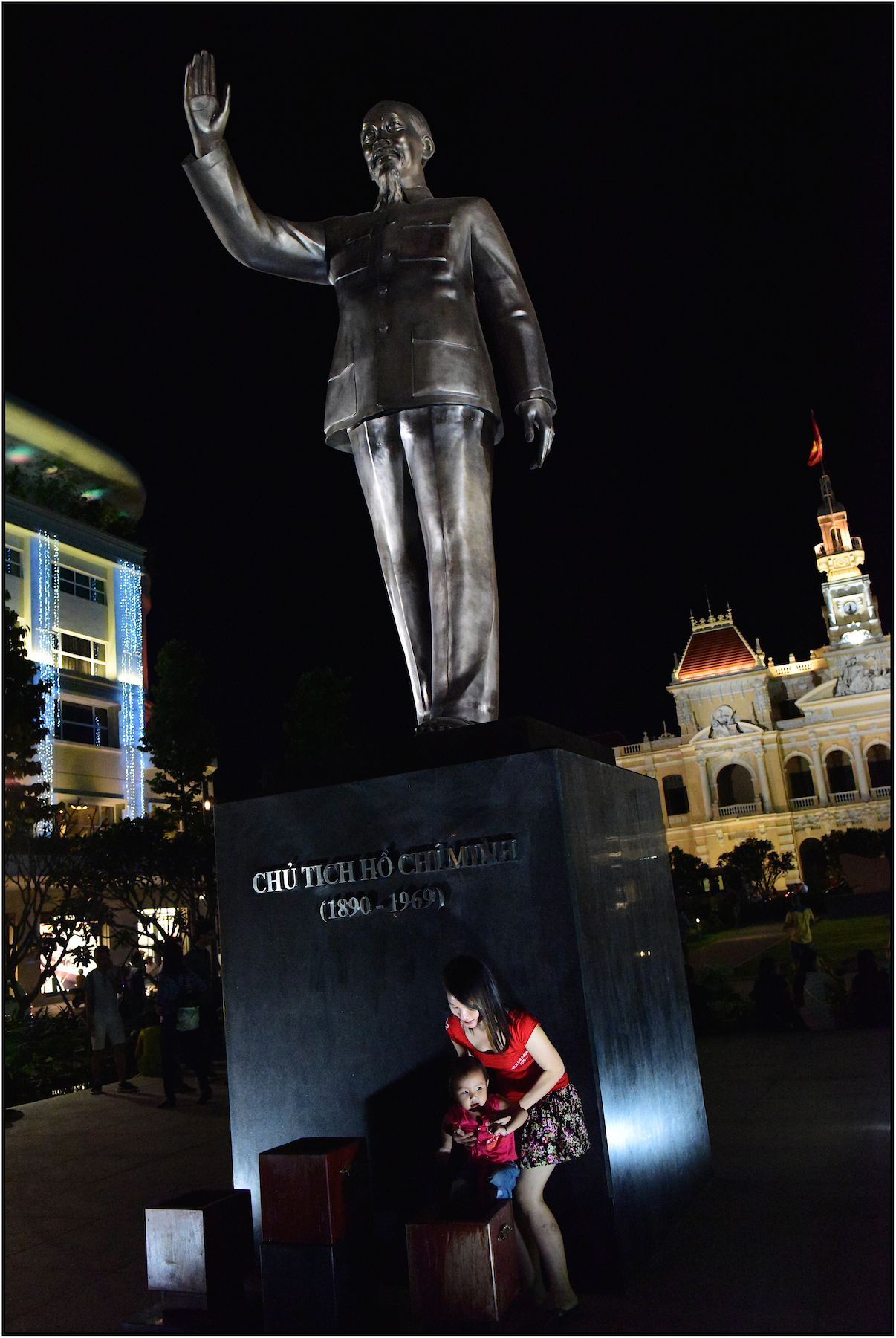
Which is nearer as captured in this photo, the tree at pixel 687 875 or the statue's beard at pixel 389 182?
the statue's beard at pixel 389 182

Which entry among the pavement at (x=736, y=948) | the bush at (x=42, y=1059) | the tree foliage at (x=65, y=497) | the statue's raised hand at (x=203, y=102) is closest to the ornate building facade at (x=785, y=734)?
the pavement at (x=736, y=948)

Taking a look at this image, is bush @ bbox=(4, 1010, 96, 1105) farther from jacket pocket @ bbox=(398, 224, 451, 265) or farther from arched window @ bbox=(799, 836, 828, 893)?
arched window @ bbox=(799, 836, 828, 893)

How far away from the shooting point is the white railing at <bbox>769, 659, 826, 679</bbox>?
5881 centimetres

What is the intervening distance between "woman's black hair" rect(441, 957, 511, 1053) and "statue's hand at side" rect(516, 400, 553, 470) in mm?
2367

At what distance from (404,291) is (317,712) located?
74.2 ft

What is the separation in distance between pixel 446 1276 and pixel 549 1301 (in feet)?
1.30

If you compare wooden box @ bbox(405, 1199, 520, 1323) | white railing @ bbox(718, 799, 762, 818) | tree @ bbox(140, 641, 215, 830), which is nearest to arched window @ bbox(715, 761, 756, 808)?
white railing @ bbox(718, 799, 762, 818)

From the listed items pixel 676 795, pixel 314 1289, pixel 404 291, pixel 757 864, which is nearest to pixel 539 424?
pixel 404 291

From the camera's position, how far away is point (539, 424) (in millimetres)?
4430

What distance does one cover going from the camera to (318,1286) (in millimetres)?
2918

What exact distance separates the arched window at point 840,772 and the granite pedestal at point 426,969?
185ft

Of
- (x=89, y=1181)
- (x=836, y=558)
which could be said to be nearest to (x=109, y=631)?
(x=89, y=1181)

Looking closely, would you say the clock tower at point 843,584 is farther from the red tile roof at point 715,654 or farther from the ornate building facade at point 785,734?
the red tile roof at point 715,654

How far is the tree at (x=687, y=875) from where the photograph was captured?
3198 cm
